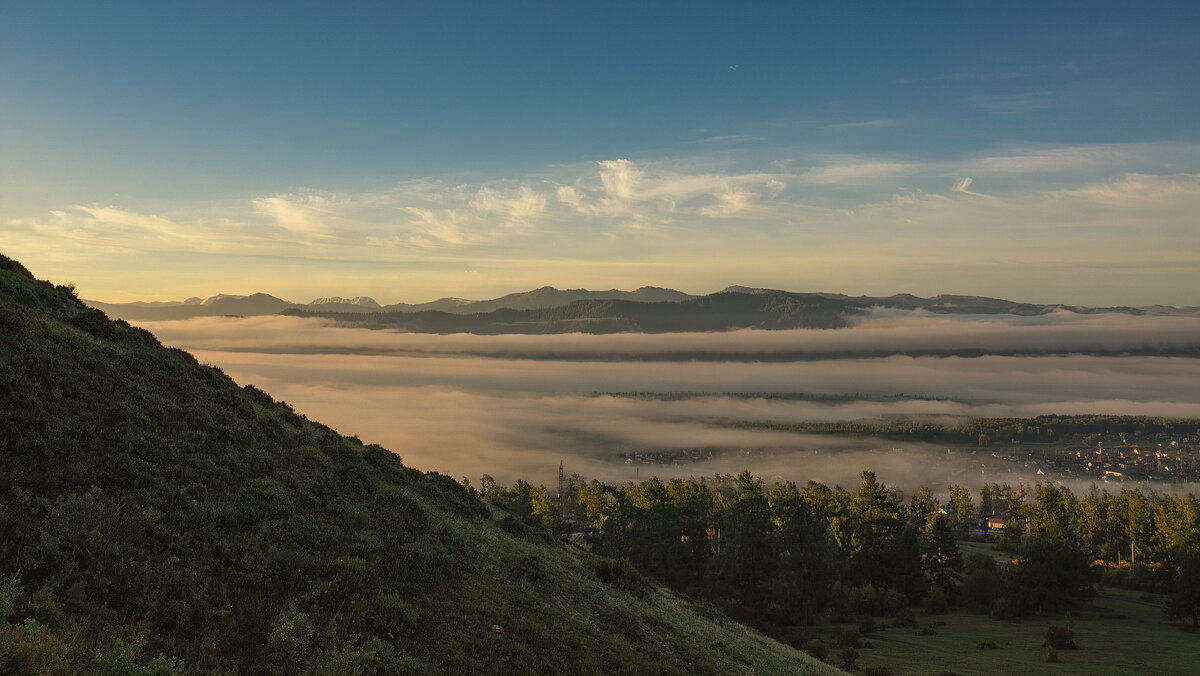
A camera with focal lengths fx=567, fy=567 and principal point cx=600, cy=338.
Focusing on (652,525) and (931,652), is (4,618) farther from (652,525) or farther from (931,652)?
(652,525)

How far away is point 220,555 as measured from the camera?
48.3ft

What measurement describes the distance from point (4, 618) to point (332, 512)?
1160cm

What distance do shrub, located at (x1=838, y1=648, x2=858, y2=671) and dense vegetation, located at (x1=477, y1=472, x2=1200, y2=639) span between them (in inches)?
338

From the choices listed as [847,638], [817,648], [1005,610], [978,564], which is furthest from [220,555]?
[978,564]

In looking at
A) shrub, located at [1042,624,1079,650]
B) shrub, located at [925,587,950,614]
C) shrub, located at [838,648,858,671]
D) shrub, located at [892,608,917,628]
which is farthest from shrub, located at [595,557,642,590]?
shrub, located at [925,587,950,614]

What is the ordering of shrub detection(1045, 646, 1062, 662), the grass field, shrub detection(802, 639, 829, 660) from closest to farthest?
1. the grass field
2. shrub detection(1045, 646, 1062, 662)
3. shrub detection(802, 639, 829, 660)

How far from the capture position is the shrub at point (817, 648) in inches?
1998

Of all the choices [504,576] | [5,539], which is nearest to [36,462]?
[5,539]

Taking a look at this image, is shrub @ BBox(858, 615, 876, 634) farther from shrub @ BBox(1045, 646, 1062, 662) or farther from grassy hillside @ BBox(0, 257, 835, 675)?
grassy hillside @ BBox(0, 257, 835, 675)

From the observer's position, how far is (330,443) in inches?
1146

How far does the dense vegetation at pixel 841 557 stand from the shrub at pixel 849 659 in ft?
28.1

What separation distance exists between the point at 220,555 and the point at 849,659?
5225cm

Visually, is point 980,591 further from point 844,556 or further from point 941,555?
point 844,556

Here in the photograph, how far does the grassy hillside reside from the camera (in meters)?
11.4
